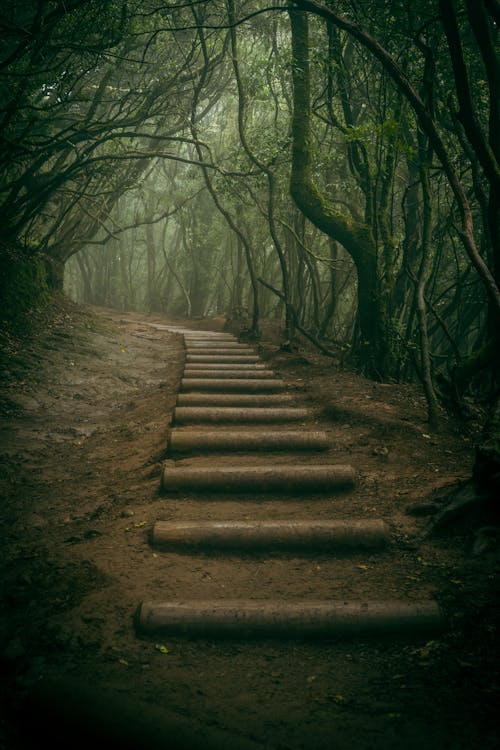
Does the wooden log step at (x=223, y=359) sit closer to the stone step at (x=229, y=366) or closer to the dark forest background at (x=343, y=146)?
the stone step at (x=229, y=366)

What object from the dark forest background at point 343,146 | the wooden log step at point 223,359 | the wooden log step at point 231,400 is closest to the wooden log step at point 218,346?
the wooden log step at point 223,359

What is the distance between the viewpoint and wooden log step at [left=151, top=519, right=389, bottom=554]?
9.67 ft

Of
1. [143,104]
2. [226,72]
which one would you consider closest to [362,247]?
[143,104]

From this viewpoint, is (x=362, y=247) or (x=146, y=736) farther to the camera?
(x=362, y=247)

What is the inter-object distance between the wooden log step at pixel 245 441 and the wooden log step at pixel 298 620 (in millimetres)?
1781

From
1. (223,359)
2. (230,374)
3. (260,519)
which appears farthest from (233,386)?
(260,519)

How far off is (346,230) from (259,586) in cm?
477

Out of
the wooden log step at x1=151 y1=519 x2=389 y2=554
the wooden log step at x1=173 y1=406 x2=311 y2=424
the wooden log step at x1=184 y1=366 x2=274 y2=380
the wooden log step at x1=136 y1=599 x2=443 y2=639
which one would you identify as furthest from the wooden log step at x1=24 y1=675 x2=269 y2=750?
the wooden log step at x1=184 y1=366 x2=274 y2=380

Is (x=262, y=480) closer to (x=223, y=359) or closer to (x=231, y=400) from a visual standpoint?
(x=231, y=400)

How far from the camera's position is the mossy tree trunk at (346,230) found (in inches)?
241

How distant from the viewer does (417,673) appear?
203 cm

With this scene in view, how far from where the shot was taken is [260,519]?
3.21 metres

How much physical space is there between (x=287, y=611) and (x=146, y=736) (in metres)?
0.86

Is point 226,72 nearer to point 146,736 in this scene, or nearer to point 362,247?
point 362,247
